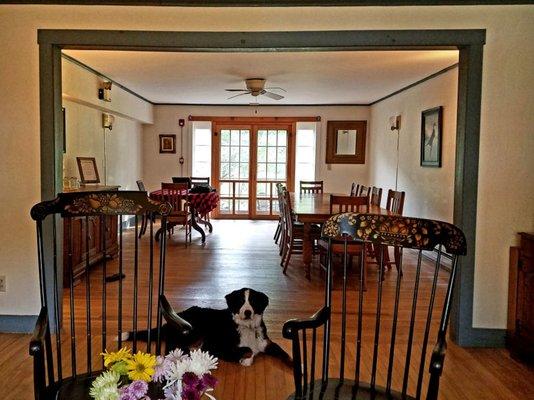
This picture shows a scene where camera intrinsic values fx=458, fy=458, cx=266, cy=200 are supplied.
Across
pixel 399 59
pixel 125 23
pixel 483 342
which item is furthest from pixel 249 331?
pixel 399 59

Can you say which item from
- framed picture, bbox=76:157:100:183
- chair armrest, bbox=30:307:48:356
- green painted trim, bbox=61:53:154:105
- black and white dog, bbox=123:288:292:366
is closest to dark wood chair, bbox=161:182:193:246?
framed picture, bbox=76:157:100:183

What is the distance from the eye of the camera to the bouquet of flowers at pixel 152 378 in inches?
40.5

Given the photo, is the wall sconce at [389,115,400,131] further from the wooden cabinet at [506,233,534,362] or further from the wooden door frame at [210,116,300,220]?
the wooden cabinet at [506,233,534,362]

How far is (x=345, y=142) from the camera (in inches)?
360

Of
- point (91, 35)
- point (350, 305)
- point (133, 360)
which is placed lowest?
point (350, 305)

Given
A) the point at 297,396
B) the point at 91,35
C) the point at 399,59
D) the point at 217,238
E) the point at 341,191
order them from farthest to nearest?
the point at 341,191, the point at 217,238, the point at 399,59, the point at 91,35, the point at 297,396

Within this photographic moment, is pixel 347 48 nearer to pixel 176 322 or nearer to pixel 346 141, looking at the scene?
pixel 176 322

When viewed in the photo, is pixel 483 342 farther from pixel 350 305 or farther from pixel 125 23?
pixel 125 23

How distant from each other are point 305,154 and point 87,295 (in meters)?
7.81

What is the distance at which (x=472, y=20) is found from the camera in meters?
2.92

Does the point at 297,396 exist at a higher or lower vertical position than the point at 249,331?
higher

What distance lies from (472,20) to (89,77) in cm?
448

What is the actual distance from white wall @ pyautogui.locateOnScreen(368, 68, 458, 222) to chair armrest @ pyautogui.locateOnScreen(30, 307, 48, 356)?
462 cm

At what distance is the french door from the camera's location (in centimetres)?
934
